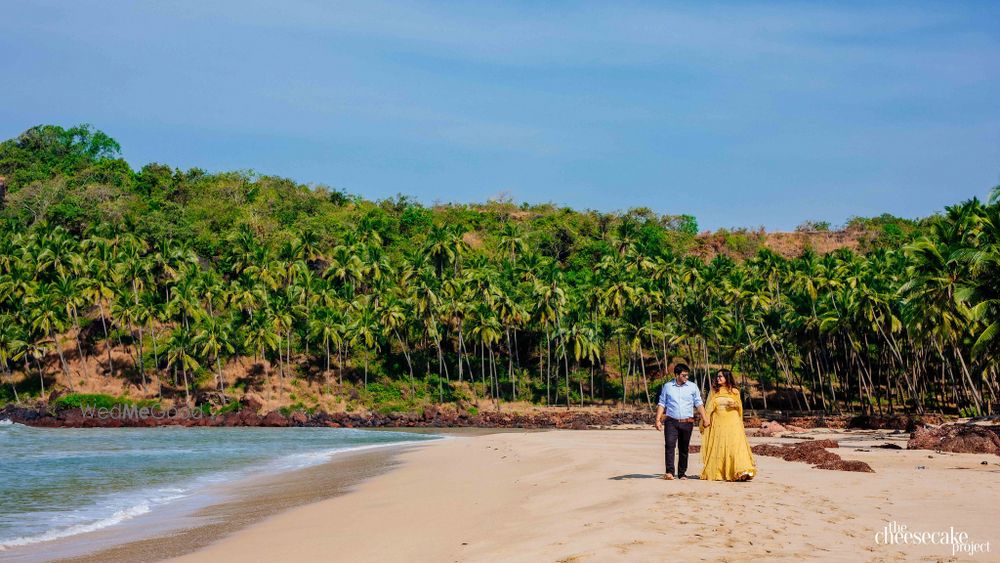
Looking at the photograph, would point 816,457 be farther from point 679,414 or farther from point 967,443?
point 679,414

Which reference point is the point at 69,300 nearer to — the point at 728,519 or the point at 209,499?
the point at 209,499

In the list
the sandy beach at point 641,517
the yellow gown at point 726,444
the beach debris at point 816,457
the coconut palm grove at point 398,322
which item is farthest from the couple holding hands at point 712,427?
the coconut palm grove at point 398,322

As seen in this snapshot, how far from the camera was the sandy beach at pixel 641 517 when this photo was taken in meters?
8.19

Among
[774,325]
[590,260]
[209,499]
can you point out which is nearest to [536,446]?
[209,499]

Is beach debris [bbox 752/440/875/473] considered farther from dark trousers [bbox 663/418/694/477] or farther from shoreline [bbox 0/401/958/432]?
shoreline [bbox 0/401/958/432]

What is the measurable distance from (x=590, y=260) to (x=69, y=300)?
56.8 metres

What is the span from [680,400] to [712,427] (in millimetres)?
636

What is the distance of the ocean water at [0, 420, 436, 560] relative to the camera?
52.0 feet

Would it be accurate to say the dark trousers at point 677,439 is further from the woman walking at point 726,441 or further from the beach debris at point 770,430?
the beach debris at point 770,430

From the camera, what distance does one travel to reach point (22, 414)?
2552 inches

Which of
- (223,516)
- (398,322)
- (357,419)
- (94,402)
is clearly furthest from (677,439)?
(94,402)

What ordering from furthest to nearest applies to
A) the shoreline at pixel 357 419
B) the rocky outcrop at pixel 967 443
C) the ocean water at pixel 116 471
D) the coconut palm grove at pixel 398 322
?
the coconut palm grove at pixel 398 322, the shoreline at pixel 357 419, the rocky outcrop at pixel 967 443, the ocean water at pixel 116 471

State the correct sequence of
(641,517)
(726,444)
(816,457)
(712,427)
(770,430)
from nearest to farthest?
(641,517), (726,444), (712,427), (816,457), (770,430)

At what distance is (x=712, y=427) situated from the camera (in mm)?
13430
